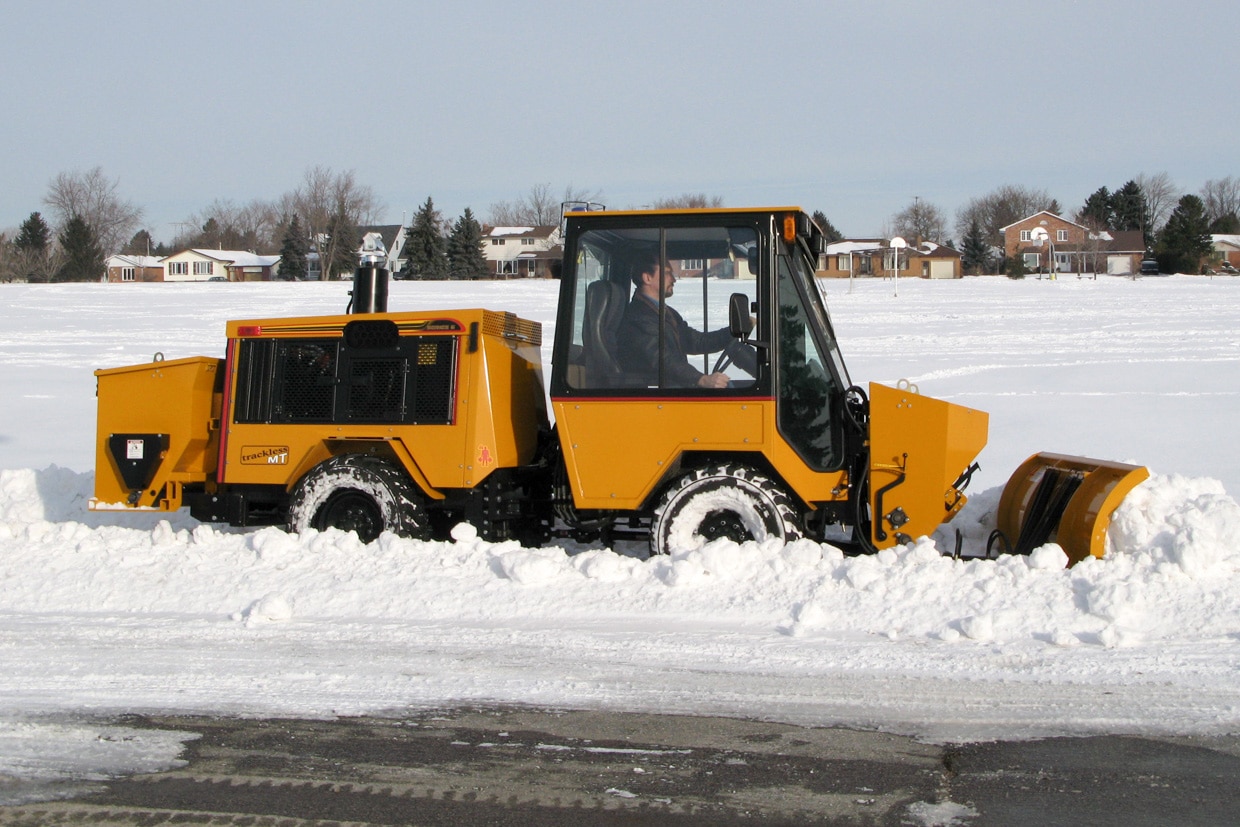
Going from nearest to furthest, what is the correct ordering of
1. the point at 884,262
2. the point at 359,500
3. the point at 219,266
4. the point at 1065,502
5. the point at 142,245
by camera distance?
the point at 1065,502 < the point at 359,500 < the point at 884,262 < the point at 219,266 < the point at 142,245

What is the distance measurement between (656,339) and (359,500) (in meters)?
2.11

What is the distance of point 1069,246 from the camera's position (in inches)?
3280

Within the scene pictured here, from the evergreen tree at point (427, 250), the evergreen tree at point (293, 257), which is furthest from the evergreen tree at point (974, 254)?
the evergreen tree at point (293, 257)

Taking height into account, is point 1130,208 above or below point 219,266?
above

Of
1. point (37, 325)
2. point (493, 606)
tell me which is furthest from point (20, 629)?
point (37, 325)

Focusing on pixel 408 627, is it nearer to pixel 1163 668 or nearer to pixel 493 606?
pixel 493 606

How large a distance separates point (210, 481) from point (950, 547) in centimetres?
484

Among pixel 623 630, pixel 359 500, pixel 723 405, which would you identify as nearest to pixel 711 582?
pixel 623 630

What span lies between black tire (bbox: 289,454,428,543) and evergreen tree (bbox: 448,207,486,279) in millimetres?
55014

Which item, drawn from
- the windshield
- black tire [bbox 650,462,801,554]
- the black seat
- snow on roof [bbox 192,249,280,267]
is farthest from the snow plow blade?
snow on roof [bbox 192,249,280,267]

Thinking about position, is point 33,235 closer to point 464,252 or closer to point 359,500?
point 464,252

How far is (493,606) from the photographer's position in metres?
5.84

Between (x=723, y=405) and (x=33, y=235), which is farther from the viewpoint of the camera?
(x=33, y=235)

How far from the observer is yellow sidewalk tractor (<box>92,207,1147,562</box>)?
6387mm
